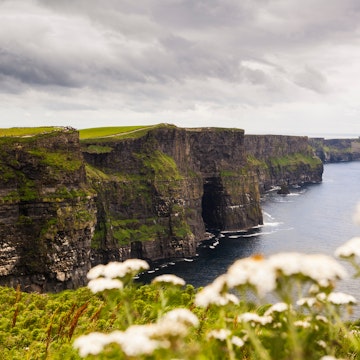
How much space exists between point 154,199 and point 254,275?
140792mm

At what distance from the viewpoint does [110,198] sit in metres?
135

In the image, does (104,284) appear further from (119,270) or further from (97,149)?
(97,149)

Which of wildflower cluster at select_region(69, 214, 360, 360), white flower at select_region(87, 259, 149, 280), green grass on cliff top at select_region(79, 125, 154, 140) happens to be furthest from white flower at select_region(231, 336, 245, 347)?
green grass on cliff top at select_region(79, 125, 154, 140)

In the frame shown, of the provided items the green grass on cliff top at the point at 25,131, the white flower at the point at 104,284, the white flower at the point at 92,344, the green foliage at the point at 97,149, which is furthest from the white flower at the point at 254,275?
the green foliage at the point at 97,149

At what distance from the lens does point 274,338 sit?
5.74m

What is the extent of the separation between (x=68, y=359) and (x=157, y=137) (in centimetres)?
14990

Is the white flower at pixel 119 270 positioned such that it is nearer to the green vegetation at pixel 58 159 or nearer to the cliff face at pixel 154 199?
the green vegetation at pixel 58 159

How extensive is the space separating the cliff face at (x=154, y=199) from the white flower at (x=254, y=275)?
120847mm

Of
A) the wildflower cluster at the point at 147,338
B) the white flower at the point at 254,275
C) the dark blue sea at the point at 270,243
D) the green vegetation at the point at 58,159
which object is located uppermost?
the white flower at the point at 254,275

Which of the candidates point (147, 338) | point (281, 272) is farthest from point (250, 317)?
point (147, 338)

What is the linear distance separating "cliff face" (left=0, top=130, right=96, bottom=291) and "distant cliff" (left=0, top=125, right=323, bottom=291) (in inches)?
8.2

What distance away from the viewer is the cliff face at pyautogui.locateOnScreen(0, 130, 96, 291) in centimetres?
9200

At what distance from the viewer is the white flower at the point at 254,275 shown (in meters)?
4.62

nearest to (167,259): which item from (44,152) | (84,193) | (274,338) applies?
(84,193)
